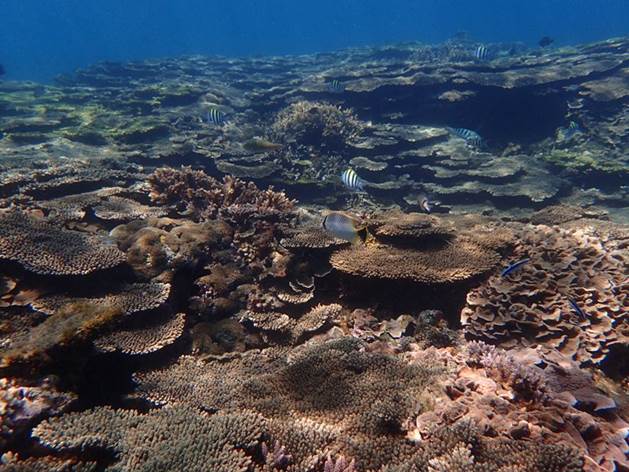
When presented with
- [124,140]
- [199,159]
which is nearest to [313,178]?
[199,159]

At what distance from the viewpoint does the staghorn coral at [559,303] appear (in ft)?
13.5

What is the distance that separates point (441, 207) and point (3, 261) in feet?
33.0

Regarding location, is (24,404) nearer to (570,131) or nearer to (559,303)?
(559,303)

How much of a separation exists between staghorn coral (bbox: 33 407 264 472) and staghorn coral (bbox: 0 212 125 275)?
196 cm

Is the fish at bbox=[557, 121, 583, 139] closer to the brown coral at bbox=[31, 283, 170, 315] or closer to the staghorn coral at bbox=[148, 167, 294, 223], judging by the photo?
the staghorn coral at bbox=[148, 167, 294, 223]

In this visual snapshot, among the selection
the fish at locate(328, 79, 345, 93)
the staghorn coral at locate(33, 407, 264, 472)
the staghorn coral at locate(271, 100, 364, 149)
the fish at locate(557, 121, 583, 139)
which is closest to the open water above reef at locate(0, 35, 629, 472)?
the staghorn coral at locate(33, 407, 264, 472)

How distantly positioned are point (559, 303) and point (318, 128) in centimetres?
968

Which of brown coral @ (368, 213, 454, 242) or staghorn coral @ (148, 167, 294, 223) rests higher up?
staghorn coral @ (148, 167, 294, 223)

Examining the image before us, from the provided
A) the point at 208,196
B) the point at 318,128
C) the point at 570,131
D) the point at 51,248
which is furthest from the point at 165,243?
the point at 570,131

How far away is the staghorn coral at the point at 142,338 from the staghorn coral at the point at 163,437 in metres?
0.80

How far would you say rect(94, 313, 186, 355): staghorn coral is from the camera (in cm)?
384

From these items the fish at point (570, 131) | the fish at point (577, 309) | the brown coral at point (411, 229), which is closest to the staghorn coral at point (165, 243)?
the brown coral at point (411, 229)

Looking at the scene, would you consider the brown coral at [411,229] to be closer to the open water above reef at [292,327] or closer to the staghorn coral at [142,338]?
the open water above reef at [292,327]

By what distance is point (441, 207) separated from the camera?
1132 centimetres
